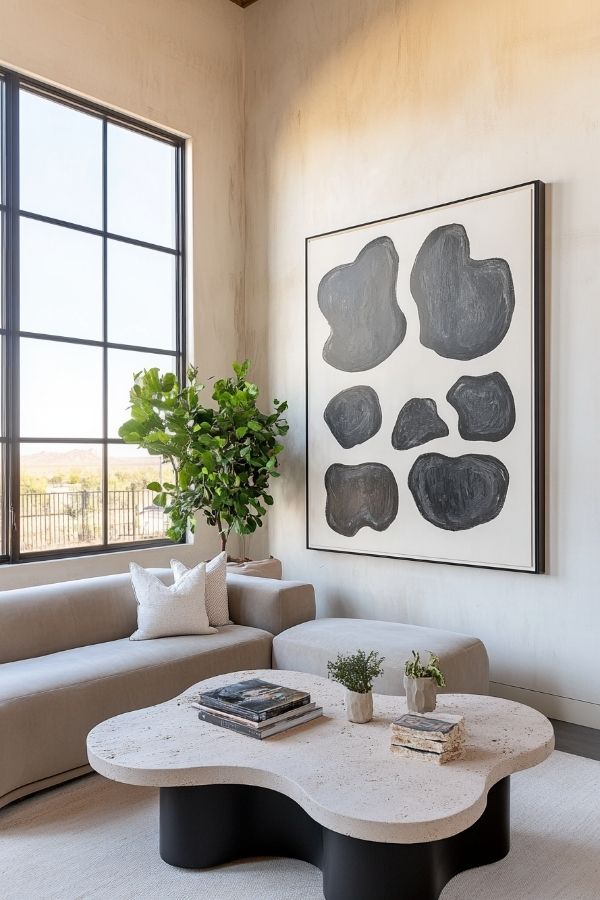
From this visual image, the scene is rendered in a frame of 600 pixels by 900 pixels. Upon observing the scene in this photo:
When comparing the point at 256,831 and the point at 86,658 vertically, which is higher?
the point at 86,658

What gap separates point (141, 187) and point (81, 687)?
3.23m

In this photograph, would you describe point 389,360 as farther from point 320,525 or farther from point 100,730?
point 100,730

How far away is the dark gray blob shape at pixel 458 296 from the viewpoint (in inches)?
158

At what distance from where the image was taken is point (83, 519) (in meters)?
4.51

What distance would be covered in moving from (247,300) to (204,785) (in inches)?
147

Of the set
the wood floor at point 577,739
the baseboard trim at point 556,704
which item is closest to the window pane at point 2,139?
the baseboard trim at point 556,704

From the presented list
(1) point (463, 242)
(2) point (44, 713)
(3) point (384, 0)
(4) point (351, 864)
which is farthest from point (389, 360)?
(4) point (351, 864)

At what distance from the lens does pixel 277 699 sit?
2590 millimetres

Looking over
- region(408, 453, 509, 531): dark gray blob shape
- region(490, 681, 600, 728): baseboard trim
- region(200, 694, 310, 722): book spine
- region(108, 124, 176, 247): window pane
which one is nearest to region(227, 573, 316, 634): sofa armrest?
region(408, 453, 509, 531): dark gray blob shape

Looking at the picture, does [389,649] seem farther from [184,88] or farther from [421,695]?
[184,88]

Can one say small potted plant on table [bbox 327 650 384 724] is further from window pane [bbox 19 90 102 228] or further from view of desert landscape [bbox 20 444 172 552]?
window pane [bbox 19 90 102 228]

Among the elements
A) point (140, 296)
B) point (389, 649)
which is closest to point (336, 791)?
point (389, 649)

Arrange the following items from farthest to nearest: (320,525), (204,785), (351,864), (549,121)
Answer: (320,525) → (549,121) → (204,785) → (351,864)

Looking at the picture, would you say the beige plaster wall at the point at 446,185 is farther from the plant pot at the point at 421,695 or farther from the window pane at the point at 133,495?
the plant pot at the point at 421,695
